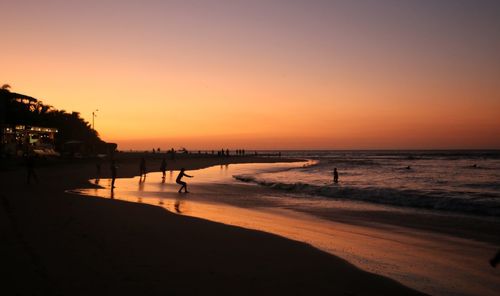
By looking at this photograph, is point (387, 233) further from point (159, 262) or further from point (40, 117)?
point (40, 117)

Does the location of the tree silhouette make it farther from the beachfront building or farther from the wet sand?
the wet sand

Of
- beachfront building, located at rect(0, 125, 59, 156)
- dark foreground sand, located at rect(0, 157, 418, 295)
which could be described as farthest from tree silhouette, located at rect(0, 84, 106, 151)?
dark foreground sand, located at rect(0, 157, 418, 295)

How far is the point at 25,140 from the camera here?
198 feet

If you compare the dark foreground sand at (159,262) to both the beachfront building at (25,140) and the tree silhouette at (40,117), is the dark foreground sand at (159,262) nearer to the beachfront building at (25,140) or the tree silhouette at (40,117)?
the beachfront building at (25,140)

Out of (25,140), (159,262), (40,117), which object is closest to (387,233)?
(159,262)

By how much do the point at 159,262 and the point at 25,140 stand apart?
6279cm

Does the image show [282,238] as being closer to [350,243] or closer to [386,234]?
[350,243]

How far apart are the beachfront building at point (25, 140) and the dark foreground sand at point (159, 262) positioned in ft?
139

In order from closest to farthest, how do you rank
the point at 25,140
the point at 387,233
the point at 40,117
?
the point at 387,233 → the point at 25,140 → the point at 40,117

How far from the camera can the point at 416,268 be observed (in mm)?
8039

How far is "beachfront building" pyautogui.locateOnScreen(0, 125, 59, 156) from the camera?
50.5 m

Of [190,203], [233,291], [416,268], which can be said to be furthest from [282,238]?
[190,203]

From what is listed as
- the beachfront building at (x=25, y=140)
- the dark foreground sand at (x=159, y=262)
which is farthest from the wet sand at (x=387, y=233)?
the beachfront building at (x=25, y=140)

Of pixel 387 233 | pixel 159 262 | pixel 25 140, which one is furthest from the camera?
pixel 25 140
